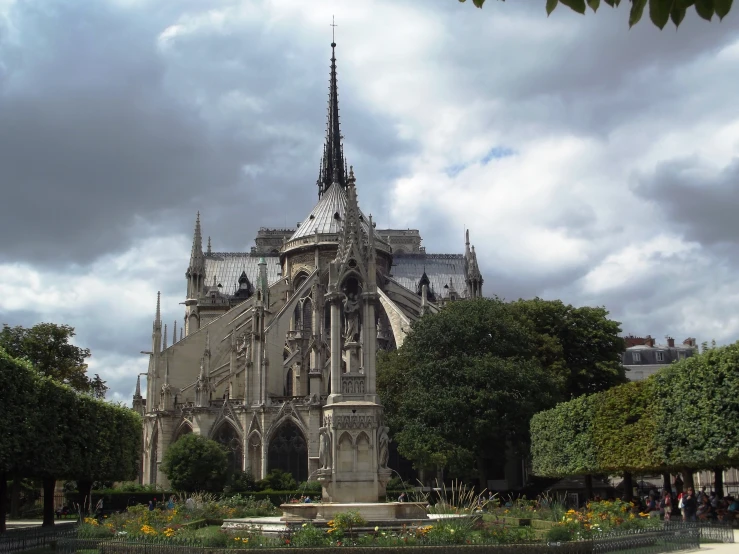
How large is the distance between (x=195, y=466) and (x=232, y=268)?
44786mm

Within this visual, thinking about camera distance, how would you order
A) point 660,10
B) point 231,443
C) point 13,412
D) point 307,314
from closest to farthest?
point 660,10
point 13,412
point 231,443
point 307,314

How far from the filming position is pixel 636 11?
16.0 feet

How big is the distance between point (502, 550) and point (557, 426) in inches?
790

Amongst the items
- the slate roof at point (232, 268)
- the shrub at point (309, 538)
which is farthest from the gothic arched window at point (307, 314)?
the shrub at point (309, 538)

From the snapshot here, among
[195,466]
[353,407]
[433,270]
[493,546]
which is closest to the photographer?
[493,546]

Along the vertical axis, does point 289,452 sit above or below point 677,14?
below

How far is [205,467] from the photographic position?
47.7m

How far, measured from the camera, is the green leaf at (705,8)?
15.5 feet

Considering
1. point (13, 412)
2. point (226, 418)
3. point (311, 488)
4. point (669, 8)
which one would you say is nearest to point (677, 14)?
point (669, 8)

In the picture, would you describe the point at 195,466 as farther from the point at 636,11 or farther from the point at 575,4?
the point at 636,11

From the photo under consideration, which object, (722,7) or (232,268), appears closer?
(722,7)

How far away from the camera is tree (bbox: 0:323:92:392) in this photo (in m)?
44.5

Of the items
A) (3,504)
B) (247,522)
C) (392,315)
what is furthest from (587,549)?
(392,315)

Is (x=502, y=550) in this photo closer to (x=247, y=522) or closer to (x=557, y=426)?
(x=247, y=522)
